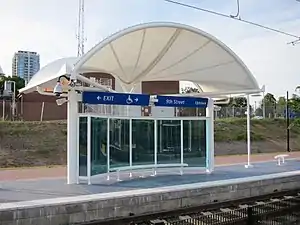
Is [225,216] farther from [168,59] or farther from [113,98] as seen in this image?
[168,59]

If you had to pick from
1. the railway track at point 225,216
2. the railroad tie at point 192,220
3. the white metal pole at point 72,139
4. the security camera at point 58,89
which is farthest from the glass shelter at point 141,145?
the railroad tie at point 192,220

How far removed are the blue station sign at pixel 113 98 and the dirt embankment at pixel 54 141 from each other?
593 inches

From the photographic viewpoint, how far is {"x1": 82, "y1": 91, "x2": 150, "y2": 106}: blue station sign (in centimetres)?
1277

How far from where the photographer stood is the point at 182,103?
49.4 feet

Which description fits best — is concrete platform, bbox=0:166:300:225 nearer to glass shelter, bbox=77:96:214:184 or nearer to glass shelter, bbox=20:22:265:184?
glass shelter, bbox=77:96:214:184

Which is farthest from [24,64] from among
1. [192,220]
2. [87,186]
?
[192,220]

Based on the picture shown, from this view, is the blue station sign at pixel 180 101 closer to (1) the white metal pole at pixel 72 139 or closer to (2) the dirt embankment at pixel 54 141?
(1) the white metal pole at pixel 72 139

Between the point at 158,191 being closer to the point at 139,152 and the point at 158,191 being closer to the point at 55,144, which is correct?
the point at 139,152

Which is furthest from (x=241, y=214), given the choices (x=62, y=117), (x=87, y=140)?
(x=62, y=117)

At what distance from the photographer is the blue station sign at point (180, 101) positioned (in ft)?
47.8

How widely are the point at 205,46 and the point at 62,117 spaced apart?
27.9 m

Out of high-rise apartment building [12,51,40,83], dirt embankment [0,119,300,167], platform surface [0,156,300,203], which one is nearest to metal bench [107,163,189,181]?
platform surface [0,156,300,203]

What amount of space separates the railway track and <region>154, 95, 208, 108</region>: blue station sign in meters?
4.95

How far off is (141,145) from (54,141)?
18.9m
